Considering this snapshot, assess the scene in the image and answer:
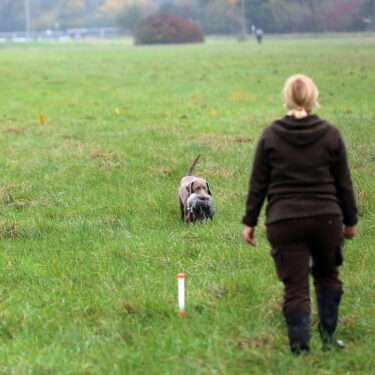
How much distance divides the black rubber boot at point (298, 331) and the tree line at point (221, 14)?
205ft

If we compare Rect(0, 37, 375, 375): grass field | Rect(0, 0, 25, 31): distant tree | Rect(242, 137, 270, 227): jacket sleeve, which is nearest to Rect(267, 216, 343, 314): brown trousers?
Rect(242, 137, 270, 227): jacket sleeve

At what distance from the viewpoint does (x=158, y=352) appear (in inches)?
185

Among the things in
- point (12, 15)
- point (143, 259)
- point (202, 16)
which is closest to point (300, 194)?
point (143, 259)

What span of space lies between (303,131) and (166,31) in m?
64.6

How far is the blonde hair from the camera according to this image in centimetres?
445

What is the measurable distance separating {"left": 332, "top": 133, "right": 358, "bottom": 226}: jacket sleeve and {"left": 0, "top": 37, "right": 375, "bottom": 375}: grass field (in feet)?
2.59

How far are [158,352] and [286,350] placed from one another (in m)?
0.70

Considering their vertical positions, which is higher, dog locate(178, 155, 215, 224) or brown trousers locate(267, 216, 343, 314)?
brown trousers locate(267, 216, 343, 314)

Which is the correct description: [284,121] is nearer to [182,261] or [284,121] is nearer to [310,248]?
[310,248]

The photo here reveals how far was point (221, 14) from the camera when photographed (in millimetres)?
88312

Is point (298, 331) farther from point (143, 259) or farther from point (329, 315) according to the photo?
point (143, 259)

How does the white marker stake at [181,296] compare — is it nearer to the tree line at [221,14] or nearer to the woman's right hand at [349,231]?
the woman's right hand at [349,231]

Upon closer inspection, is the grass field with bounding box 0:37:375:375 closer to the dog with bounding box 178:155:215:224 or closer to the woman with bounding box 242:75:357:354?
the dog with bounding box 178:155:215:224

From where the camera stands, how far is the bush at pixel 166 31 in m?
67.1
